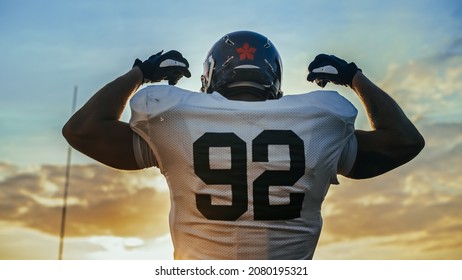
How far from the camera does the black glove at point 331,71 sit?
2111 millimetres

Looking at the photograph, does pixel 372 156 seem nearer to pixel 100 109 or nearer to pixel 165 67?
pixel 165 67

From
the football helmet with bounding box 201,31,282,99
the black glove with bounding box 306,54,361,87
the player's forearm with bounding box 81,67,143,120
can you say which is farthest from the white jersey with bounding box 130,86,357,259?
the black glove with bounding box 306,54,361,87

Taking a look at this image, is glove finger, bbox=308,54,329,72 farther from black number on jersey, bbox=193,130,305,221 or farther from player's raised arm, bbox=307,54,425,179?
black number on jersey, bbox=193,130,305,221

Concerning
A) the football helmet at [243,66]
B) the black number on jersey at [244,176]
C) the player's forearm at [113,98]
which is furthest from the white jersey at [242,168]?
the football helmet at [243,66]

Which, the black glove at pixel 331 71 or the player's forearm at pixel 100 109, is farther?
the black glove at pixel 331 71

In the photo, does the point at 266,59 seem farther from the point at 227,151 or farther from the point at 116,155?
the point at 116,155

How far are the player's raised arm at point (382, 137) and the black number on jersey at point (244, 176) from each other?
277 mm

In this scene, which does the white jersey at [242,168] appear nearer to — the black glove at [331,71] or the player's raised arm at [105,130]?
the player's raised arm at [105,130]

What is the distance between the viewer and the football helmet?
6.36ft

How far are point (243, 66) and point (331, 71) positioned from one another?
368 mm

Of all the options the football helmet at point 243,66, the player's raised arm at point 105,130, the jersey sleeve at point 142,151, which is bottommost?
the jersey sleeve at point 142,151
